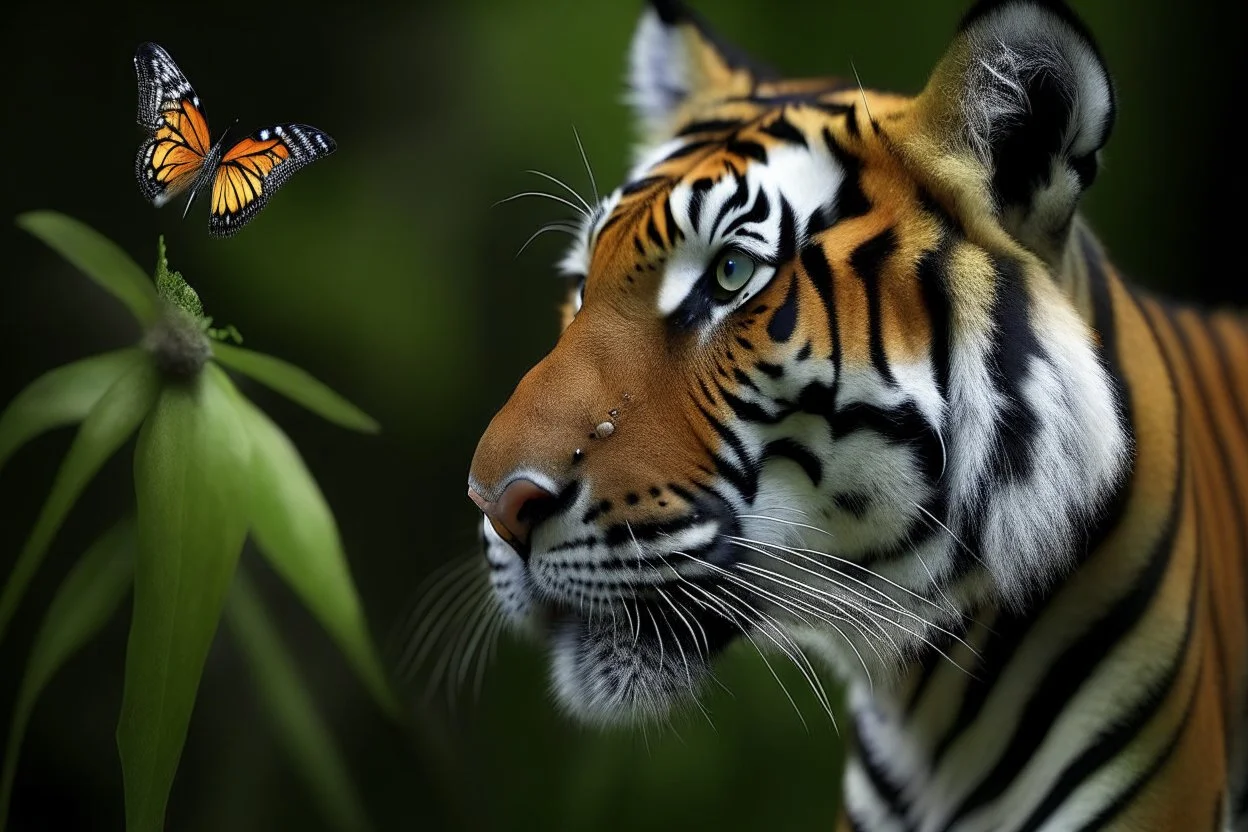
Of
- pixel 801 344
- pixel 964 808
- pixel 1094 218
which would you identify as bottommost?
pixel 964 808

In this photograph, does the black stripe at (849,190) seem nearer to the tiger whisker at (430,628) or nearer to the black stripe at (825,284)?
the black stripe at (825,284)

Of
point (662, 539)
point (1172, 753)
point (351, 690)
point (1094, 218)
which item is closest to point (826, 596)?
point (662, 539)

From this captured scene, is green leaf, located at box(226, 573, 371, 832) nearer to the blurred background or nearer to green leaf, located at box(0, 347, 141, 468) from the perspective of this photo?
the blurred background

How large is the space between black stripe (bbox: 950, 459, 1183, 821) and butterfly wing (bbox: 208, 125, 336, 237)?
1.59 feet

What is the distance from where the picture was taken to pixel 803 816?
918 mm

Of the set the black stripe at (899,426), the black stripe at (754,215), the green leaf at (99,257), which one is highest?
the green leaf at (99,257)

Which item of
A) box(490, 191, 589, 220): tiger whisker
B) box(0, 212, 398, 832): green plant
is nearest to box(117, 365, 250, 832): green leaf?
box(0, 212, 398, 832): green plant

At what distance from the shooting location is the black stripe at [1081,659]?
0.64 meters

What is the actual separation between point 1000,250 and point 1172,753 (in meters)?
0.29

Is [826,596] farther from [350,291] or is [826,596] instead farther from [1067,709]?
[350,291]

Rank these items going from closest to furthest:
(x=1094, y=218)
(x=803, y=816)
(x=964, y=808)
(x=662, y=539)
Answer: (x=662, y=539)
(x=964, y=808)
(x=803, y=816)
(x=1094, y=218)

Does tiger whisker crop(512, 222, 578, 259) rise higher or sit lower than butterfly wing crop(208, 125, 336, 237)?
lower

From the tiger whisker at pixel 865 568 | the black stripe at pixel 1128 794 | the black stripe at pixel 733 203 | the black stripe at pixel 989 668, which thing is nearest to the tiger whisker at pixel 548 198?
the black stripe at pixel 733 203

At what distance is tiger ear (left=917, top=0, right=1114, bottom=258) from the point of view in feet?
1.73
